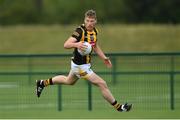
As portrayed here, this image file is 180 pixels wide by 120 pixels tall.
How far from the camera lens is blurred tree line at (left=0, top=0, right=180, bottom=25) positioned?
75750mm

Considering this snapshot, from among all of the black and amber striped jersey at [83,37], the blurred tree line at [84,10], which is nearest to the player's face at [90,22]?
the black and amber striped jersey at [83,37]

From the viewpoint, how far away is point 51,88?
21.4m

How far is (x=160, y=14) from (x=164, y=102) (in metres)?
60.1

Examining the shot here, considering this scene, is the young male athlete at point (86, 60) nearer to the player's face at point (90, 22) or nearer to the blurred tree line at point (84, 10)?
the player's face at point (90, 22)

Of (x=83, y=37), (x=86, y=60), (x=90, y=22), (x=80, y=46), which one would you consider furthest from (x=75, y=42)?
(x=86, y=60)

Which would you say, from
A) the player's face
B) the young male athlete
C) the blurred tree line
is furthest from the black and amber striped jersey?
the blurred tree line

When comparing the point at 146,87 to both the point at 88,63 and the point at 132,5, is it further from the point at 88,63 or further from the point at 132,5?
the point at 132,5

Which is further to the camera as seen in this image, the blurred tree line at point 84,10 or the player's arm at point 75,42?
the blurred tree line at point 84,10

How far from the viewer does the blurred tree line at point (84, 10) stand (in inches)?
2982

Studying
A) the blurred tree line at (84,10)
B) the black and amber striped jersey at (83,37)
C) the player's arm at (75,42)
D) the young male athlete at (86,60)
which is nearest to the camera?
the player's arm at (75,42)

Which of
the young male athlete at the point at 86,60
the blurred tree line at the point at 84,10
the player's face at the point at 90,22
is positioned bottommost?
the young male athlete at the point at 86,60

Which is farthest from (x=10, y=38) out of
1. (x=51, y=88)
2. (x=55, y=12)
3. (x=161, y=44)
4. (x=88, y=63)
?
(x=88, y=63)

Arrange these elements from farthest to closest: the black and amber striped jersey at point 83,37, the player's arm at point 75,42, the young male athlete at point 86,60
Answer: the black and amber striped jersey at point 83,37, the young male athlete at point 86,60, the player's arm at point 75,42

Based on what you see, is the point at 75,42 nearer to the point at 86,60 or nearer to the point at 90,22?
the point at 90,22
